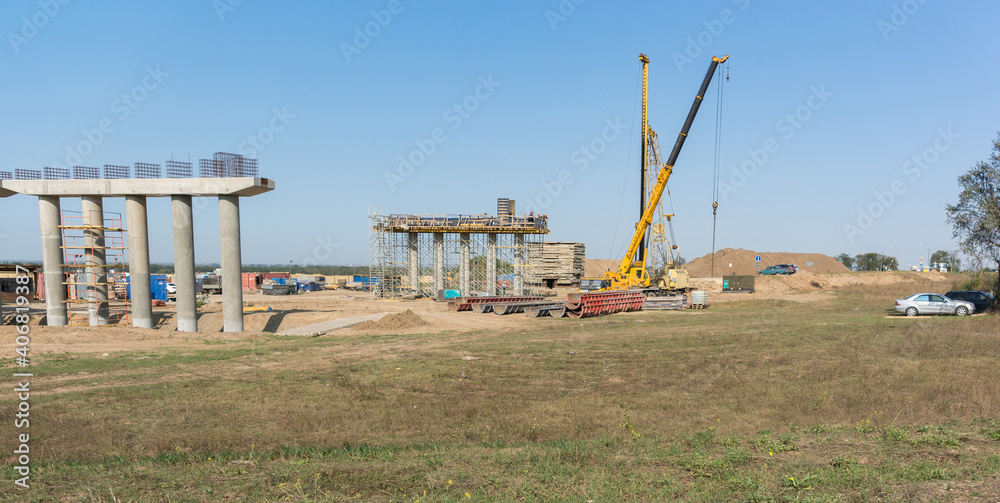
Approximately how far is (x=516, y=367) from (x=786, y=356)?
7619mm

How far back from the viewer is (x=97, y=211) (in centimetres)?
2466

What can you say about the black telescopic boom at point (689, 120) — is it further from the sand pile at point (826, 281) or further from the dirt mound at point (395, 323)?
the sand pile at point (826, 281)

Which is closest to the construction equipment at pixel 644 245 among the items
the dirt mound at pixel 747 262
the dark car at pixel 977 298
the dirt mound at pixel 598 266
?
the dark car at pixel 977 298

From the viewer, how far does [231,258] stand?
935 inches

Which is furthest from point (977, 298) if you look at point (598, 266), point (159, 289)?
point (598, 266)

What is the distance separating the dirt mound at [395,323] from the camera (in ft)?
83.6

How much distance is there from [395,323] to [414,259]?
60.1 ft

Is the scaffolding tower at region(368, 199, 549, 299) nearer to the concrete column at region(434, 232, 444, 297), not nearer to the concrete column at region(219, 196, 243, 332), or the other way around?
the concrete column at region(434, 232, 444, 297)

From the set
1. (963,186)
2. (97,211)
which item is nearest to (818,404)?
(963,186)

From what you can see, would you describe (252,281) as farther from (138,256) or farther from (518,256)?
(138,256)

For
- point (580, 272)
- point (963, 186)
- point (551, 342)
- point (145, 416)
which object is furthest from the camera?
point (580, 272)

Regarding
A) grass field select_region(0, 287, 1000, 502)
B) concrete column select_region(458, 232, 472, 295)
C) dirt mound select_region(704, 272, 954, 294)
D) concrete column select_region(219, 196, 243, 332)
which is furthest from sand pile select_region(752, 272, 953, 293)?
concrete column select_region(219, 196, 243, 332)

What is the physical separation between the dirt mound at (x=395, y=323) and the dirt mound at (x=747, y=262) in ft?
207

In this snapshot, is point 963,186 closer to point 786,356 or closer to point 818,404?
point 786,356
